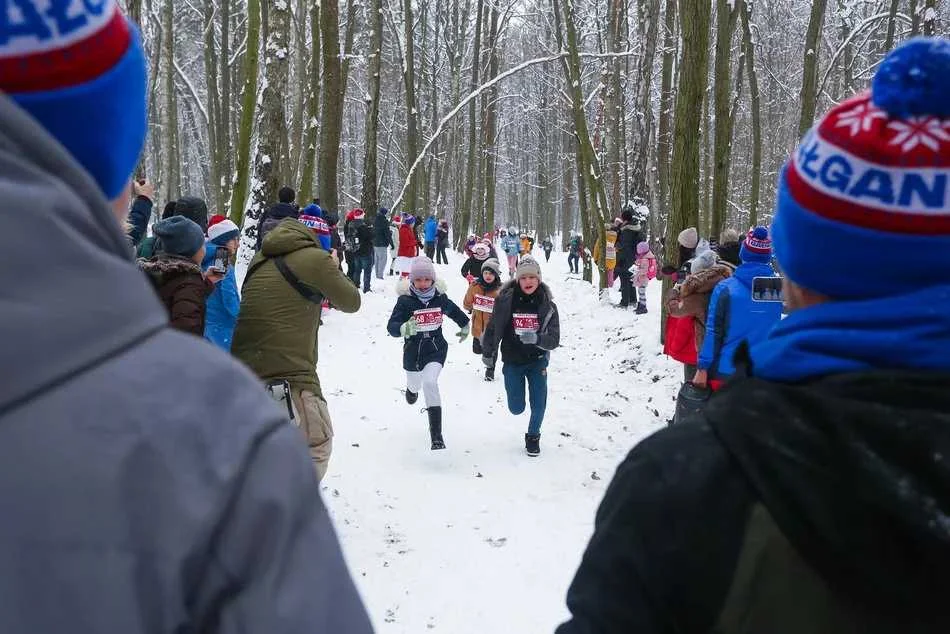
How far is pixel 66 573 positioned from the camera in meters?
0.63

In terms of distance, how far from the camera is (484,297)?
8.96m

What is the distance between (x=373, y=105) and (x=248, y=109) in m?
7.03

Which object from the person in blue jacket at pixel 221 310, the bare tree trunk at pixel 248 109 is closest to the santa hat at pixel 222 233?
the person in blue jacket at pixel 221 310

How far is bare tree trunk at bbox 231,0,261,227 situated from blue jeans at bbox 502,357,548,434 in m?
5.84

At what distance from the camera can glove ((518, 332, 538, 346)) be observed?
239 inches

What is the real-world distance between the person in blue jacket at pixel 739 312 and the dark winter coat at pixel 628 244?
27.6 ft

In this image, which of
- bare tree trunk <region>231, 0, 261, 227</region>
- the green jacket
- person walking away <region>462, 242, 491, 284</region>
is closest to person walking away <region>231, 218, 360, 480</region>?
the green jacket

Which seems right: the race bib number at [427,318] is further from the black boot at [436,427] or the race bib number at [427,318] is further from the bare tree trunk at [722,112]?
the bare tree trunk at [722,112]

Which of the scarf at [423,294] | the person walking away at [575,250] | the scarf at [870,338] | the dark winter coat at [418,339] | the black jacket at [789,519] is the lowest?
the person walking away at [575,250]

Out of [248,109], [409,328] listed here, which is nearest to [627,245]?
[248,109]

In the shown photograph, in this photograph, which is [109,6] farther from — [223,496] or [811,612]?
[811,612]

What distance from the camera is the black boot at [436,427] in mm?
6148

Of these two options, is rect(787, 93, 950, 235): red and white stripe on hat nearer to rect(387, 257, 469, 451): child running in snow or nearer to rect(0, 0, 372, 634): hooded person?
rect(0, 0, 372, 634): hooded person

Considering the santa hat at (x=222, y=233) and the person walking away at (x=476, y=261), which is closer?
the santa hat at (x=222, y=233)
